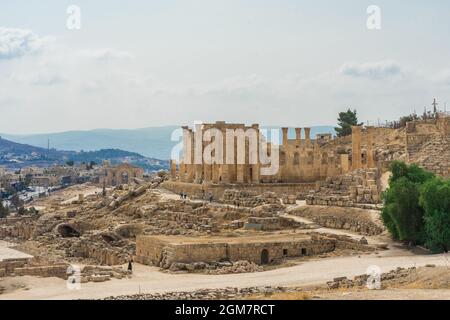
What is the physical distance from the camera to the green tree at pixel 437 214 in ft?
101

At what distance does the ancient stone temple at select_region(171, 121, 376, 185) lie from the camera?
174 feet

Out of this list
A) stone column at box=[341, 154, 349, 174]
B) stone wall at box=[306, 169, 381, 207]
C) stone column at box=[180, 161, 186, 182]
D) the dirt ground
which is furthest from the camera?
stone column at box=[180, 161, 186, 182]

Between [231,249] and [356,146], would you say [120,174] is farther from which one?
[231,249]

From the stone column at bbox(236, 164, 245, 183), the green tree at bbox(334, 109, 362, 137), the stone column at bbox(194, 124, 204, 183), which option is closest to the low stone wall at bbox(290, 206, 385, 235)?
the stone column at bbox(236, 164, 245, 183)

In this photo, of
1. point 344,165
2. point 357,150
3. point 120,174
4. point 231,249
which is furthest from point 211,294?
point 120,174

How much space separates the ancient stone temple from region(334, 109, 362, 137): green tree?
944 inches

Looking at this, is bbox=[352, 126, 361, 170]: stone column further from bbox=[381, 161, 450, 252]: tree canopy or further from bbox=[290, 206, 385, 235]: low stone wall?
bbox=[381, 161, 450, 252]: tree canopy

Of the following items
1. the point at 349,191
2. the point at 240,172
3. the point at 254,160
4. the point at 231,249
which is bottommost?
the point at 231,249

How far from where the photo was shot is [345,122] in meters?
Result: 82.9

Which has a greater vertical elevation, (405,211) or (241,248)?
(405,211)

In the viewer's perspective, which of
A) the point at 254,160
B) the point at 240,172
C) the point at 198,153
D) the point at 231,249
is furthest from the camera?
the point at 198,153

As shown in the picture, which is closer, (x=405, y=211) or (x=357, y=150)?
(x=405, y=211)

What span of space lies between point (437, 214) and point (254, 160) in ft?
76.9

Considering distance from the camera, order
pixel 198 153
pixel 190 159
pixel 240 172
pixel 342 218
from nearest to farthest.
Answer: pixel 342 218, pixel 240 172, pixel 198 153, pixel 190 159
